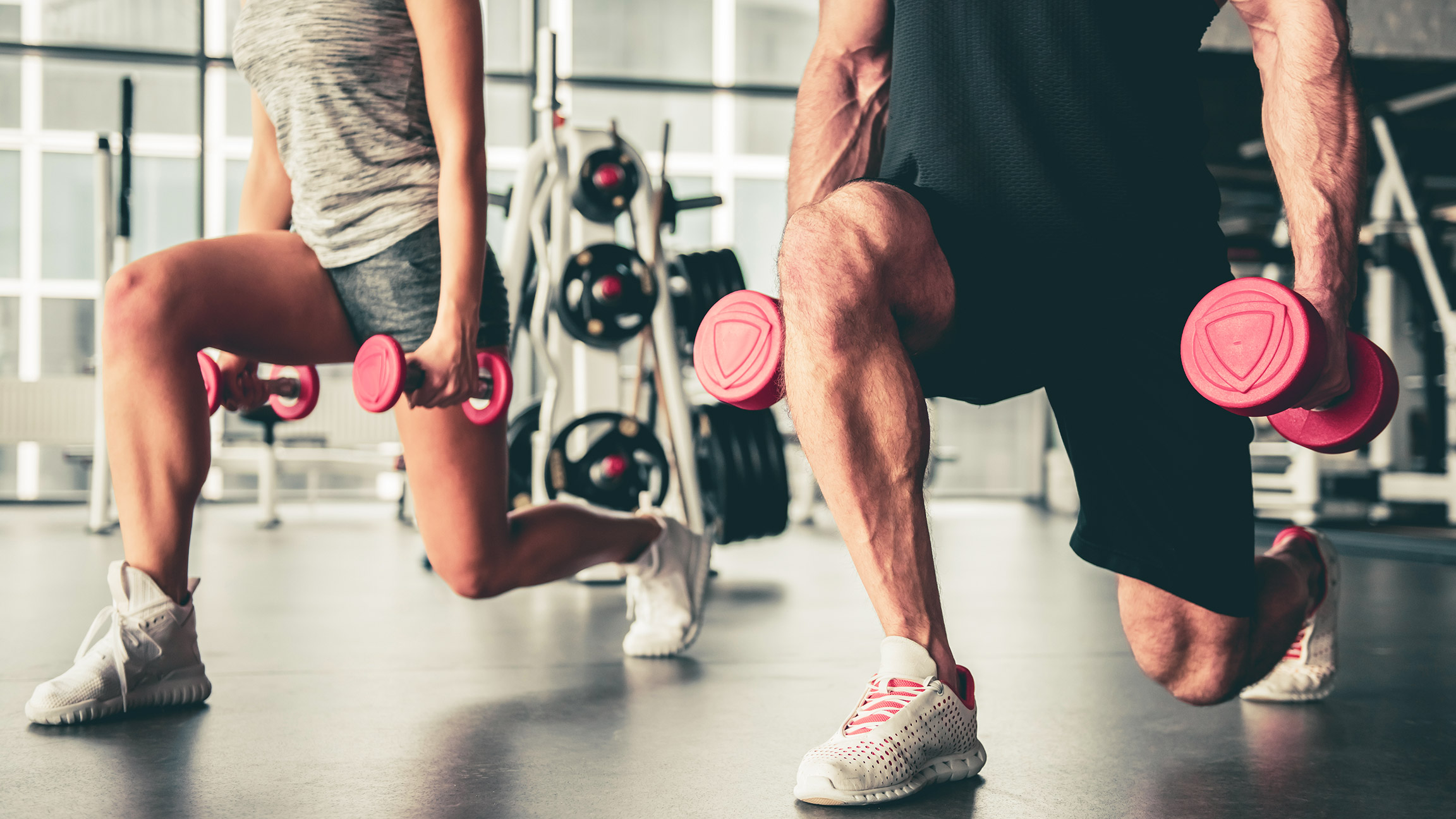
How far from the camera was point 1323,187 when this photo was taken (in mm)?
1078

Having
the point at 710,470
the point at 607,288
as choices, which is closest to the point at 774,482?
the point at 710,470

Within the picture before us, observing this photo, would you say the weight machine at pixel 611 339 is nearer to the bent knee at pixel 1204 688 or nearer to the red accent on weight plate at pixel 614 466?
the red accent on weight plate at pixel 614 466

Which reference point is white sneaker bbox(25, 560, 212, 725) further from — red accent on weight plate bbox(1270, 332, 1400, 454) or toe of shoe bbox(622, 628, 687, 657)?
red accent on weight plate bbox(1270, 332, 1400, 454)

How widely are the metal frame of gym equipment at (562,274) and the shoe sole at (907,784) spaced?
1623 mm

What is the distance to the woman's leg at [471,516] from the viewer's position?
1.56m

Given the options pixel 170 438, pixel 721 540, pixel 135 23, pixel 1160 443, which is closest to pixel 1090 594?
pixel 721 540

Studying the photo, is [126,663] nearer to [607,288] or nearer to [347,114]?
[347,114]

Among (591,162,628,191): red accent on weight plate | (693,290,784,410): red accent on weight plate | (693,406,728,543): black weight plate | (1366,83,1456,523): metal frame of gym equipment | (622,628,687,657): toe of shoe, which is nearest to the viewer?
(693,290,784,410): red accent on weight plate

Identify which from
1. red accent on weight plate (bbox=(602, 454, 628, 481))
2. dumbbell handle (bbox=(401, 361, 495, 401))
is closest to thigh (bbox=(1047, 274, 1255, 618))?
dumbbell handle (bbox=(401, 361, 495, 401))

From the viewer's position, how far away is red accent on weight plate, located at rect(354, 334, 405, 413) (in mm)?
1291

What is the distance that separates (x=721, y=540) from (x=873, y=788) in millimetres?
2036

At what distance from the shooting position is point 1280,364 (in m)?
0.93

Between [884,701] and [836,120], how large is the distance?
2.34ft

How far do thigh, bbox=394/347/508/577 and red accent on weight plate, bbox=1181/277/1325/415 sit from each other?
0.94 metres
